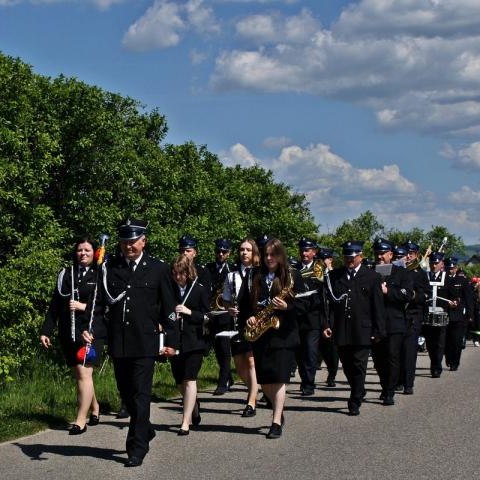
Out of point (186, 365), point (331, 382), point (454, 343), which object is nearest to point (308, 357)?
point (331, 382)

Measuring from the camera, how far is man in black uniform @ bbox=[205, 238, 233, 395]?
12016 mm

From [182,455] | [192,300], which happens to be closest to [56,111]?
[192,300]

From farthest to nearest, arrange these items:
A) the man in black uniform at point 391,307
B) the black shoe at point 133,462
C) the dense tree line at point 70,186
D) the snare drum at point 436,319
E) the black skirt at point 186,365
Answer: the dense tree line at point 70,186 < the snare drum at point 436,319 < the man in black uniform at point 391,307 < the black skirt at point 186,365 < the black shoe at point 133,462

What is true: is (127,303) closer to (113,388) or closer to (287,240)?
(113,388)

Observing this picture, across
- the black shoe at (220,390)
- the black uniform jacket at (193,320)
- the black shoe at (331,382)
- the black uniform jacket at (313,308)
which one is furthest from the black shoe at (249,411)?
the black shoe at (331,382)

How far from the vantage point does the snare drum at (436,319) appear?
16.8 meters

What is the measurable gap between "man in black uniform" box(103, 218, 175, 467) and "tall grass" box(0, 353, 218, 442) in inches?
65.8

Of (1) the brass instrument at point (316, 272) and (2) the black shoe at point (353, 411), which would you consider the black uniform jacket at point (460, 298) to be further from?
(2) the black shoe at point (353, 411)

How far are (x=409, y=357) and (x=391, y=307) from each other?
969 millimetres

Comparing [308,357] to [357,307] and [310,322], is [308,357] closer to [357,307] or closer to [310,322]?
[310,322]

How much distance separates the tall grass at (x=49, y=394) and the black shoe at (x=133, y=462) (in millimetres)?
1758

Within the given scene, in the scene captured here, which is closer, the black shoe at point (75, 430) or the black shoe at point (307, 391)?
the black shoe at point (75, 430)

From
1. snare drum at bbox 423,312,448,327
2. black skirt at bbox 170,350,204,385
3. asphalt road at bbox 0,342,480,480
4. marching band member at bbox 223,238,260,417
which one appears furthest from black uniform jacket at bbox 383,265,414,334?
black skirt at bbox 170,350,204,385

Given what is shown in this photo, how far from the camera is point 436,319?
55.3 ft
